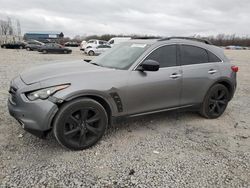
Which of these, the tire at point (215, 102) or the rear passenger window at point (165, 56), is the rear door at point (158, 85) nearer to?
the rear passenger window at point (165, 56)

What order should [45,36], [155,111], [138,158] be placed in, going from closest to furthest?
[138,158], [155,111], [45,36]

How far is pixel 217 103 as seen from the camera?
14.5 feet

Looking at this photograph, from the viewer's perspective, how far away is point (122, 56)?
12.2 ft

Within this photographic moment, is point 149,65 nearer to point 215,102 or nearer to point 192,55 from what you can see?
point 192,55

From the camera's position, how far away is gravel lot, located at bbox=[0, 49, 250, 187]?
249cm

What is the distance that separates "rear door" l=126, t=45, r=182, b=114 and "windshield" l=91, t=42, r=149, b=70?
0.20m

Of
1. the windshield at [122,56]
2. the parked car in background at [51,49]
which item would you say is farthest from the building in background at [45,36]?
the windshield at [122,56]

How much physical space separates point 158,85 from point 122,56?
0.82 m

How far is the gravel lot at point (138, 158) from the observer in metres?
2.49

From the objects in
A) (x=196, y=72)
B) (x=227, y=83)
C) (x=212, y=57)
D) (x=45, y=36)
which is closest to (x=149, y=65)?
(x=196, y=72)

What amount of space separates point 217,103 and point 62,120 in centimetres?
317

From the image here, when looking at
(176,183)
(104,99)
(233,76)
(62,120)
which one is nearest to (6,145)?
(62,120)

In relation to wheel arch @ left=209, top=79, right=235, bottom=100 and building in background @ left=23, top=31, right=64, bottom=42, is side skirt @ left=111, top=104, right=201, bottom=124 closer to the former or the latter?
wheel arch @ left=209, top=79, right=235, bottom=100

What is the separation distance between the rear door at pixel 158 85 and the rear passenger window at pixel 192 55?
0.20 meters
